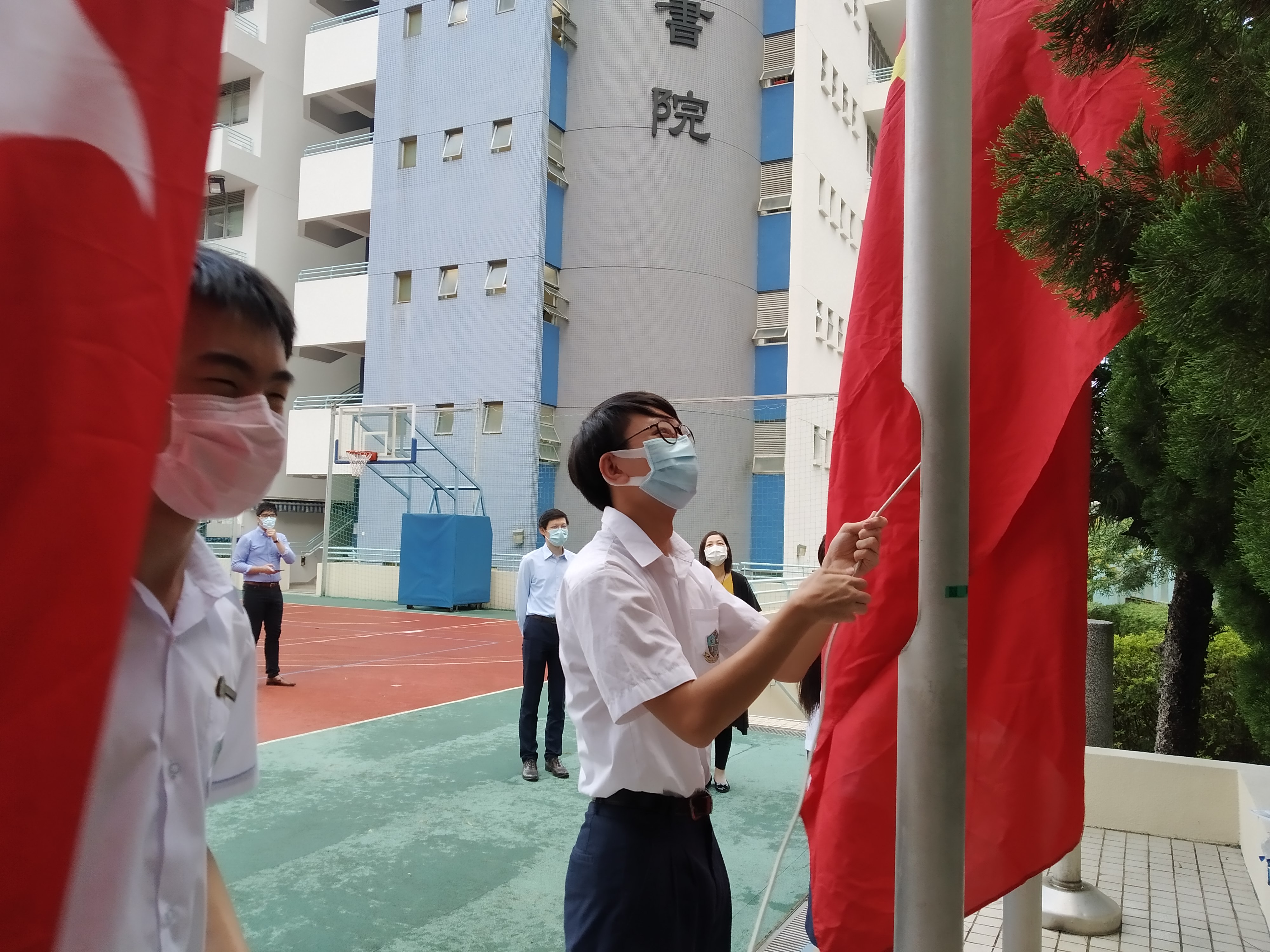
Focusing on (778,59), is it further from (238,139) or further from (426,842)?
(426,842)

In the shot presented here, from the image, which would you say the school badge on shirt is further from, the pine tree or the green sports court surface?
the pine tree

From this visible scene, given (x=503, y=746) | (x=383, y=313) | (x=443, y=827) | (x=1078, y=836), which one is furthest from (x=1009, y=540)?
(x=383, y=313)

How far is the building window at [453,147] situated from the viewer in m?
19.3

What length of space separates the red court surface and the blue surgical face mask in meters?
3.82

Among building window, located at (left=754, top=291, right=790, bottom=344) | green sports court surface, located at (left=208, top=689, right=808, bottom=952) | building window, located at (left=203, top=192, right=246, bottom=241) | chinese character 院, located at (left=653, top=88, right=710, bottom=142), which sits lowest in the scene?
green sports court surface, located at (left=208, top=689, right=808, bottom=952)

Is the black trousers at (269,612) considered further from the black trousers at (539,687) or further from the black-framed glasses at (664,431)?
the black-framed glasses at (664,431)

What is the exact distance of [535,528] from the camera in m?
17.2

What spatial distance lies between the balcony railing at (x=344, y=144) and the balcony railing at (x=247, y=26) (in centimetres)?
269

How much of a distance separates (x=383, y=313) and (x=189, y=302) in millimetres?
19613

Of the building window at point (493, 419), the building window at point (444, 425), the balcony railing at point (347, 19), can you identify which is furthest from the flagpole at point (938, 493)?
the balcony railing at point (347, 19)

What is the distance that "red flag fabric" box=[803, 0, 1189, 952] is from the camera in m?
1.61

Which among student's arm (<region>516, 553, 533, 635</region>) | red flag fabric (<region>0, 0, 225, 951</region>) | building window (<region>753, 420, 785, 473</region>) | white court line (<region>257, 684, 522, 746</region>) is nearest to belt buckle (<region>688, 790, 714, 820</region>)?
red flag fabric (<region>0, 0, 225, 951</region>)

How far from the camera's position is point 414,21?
20188 mm

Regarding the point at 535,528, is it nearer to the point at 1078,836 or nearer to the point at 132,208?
the point at 1078,836
